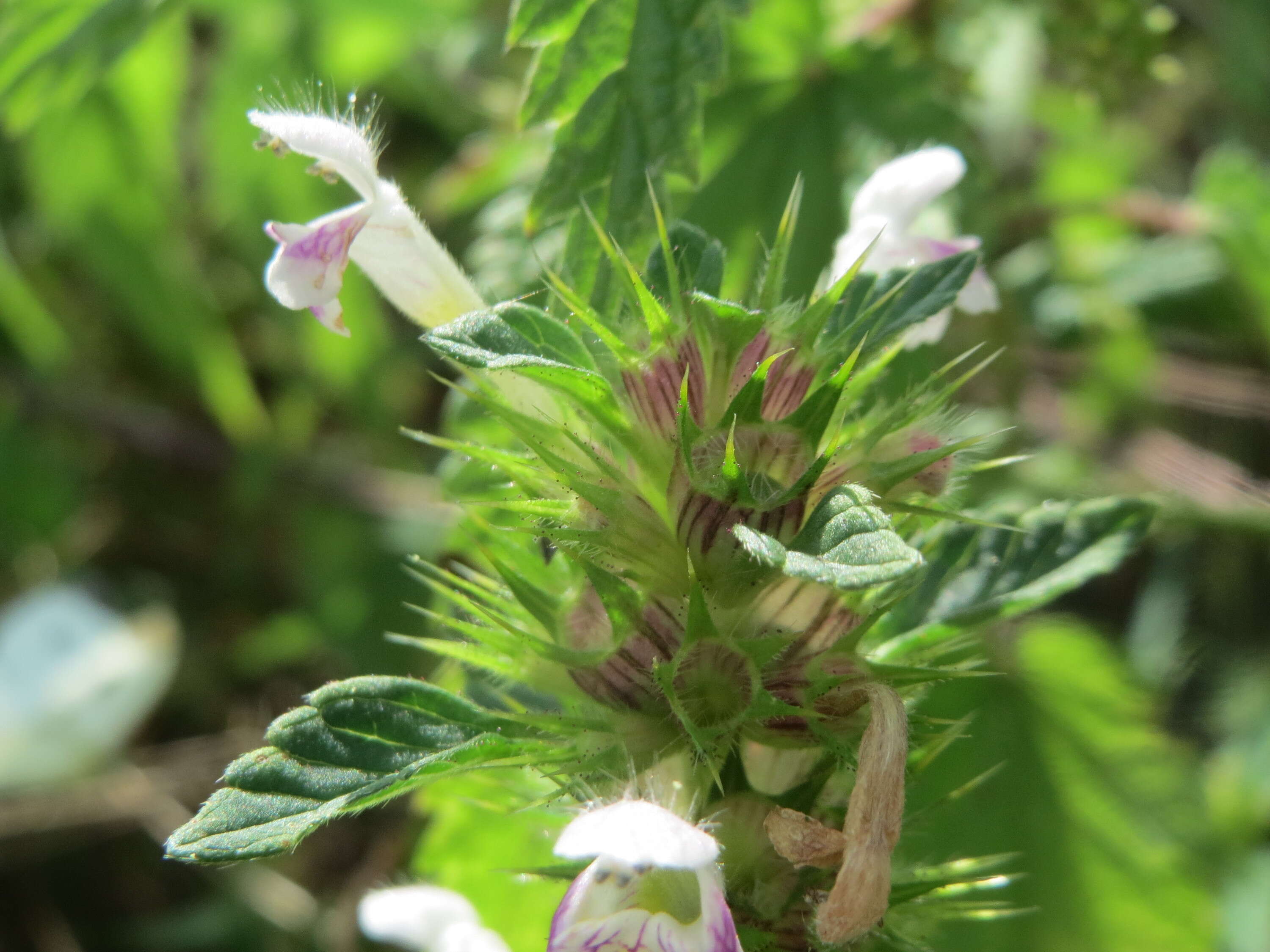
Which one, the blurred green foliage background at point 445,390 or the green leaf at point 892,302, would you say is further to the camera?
the blurred green foliage background at point 445,390

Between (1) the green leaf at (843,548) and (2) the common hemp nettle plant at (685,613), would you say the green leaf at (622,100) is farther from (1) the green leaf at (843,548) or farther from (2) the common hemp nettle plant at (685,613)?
(1) the green leaf at (843,548)

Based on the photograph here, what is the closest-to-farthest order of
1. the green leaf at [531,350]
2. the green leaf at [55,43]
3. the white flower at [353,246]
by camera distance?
→ the green leaf at [531,350], the white flower at [353,246], the green leaf at [55,43]

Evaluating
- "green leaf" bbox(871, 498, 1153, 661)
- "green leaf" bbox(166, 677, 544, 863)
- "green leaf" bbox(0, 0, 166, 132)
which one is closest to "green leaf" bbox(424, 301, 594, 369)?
"green leaf" bbox(166, 677, 544, 863)

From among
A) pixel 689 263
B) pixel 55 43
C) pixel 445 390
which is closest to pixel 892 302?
pixel 689 263

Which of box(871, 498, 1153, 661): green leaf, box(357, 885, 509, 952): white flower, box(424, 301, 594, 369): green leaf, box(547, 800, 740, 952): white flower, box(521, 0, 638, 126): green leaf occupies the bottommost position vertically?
box(357, 885, 509, 952): white flower

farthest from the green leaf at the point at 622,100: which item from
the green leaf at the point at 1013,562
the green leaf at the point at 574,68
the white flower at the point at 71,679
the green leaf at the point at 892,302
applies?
the white flower at the point at 71,679

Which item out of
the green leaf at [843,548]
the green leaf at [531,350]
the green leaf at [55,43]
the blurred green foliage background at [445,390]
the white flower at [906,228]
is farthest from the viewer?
the blurred green foliage background at [445,390]

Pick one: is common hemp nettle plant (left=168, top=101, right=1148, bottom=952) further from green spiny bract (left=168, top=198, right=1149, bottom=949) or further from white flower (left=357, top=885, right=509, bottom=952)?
white flower (left=357, top=885, right=509, bottom=952)

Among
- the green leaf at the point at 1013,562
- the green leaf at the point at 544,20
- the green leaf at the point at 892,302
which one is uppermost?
the green leaf at the point at 544,20
